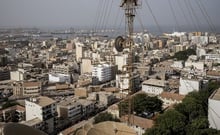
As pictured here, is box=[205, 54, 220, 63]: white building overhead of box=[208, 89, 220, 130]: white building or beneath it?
overhead

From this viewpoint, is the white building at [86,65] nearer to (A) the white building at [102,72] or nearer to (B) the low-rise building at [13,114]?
(A) the white building at [102,72]

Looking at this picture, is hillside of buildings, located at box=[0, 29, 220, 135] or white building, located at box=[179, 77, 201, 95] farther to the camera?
white building, located at box=[179, 77, 201, 95]

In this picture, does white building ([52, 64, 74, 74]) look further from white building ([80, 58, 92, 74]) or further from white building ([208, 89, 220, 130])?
white building ([208, 89, 220, 130])

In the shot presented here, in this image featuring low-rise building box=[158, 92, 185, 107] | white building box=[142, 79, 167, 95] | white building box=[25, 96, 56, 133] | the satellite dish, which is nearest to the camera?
the satellite dish

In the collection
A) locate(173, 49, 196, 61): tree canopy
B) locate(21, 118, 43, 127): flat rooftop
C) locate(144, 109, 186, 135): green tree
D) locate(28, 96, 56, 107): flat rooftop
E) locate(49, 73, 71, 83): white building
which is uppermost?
locate(173, 49, 196, 61): tree canopy

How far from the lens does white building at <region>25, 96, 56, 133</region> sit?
629cm

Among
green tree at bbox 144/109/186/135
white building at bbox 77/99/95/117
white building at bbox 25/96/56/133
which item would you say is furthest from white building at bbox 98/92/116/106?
green tree at bbox 144/109/186/135

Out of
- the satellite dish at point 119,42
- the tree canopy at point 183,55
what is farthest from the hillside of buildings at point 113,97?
the satellite dish at point 119,42

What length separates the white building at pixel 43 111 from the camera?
248 inches

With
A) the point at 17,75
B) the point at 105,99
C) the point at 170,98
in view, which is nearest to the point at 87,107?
the point at 105,99

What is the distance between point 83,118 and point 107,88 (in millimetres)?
2616

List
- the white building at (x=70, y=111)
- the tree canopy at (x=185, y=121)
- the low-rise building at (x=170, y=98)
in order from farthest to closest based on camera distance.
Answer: the low-rise building at (x=170, y=98) → the white building at (x=70, y=111) → the tree canopy at (x=185, y=121)

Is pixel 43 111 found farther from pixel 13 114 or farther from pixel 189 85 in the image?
pixel 189 85

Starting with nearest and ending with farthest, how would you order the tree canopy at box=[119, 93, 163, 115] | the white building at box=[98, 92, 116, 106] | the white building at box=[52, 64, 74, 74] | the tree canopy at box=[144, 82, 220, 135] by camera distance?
the tree canopy at box=[144, 82, 220, 135] < the tree canopy at box=[119, 93, 163, 115] < the white building at box=[98, 92, 116, 106] < the white building at box=[52, 64, 74, 74]
